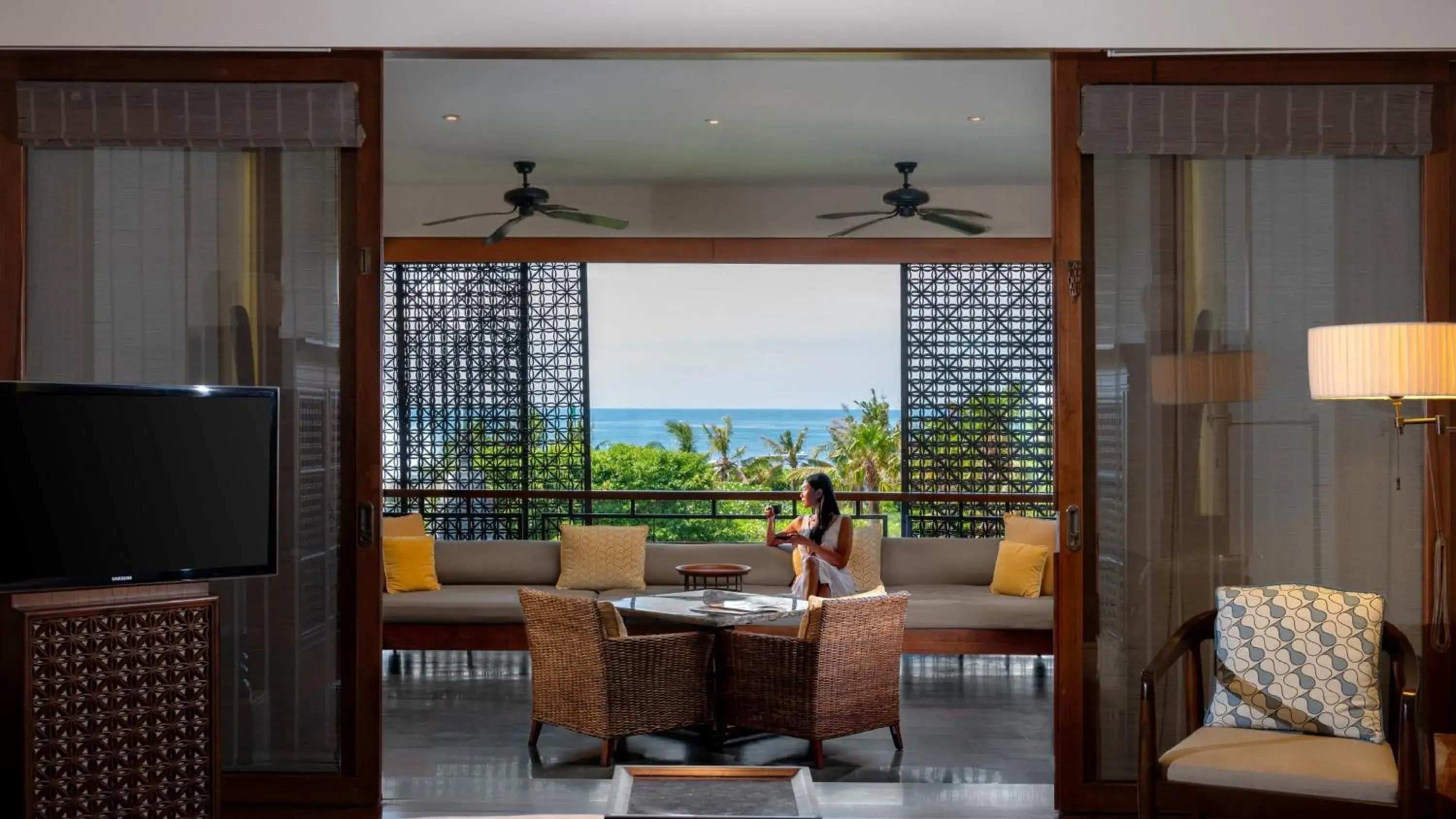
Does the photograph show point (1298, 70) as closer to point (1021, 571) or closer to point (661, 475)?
point (1021, 571)

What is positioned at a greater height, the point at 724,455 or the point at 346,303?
the point at 346,303

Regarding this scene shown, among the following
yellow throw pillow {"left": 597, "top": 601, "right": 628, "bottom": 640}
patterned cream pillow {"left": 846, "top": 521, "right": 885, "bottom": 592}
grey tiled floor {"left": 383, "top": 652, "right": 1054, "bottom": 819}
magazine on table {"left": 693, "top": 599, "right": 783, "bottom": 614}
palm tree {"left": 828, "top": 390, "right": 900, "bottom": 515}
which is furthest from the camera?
palm tree {"left": 828, "top": 390, "right": 900, "bottom": 515}

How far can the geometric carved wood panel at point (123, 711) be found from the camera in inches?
123

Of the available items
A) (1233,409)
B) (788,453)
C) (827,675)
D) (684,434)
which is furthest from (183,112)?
(684,434)

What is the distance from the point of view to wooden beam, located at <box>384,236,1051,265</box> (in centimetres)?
802

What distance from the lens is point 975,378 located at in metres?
9.06

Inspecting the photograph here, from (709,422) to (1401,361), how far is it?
1977 cm

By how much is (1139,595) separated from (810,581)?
7.47 ft

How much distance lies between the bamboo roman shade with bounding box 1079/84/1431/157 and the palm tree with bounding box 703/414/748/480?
41.0 feet

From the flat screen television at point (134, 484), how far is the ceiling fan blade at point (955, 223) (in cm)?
414

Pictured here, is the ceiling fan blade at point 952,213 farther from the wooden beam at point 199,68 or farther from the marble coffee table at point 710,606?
the wooden beam at point 199,68

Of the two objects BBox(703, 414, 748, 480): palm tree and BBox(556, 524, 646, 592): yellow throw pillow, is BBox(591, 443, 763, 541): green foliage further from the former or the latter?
BBox(556, 524, 646, 592): yellow throw pillow

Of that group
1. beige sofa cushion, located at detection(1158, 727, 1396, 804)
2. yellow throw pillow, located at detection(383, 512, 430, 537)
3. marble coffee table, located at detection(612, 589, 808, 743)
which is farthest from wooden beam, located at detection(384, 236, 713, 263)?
beige sofa cushion, located at detection(1158, 727, 1396, 804)

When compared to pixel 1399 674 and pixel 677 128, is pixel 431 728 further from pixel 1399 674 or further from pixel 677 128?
pixel 1399 674
